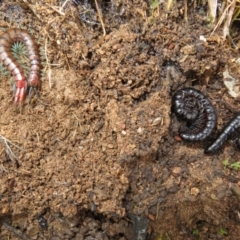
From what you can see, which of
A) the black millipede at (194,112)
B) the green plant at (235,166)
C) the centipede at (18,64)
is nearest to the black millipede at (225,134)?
the black millipede at (194,112)

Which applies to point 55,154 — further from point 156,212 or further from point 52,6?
point 52,6

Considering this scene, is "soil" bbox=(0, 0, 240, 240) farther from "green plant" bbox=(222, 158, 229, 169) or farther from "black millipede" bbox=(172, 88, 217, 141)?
"black millipede" bbox=(172, 88, 217, 141)

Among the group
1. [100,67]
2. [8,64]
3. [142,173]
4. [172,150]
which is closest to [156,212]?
[142,173]

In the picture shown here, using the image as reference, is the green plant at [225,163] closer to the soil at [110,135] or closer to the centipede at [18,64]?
the soil at [110,135]

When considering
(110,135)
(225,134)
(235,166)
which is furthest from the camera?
(225,134)

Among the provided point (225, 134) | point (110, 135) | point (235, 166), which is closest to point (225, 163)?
point (235, 166)

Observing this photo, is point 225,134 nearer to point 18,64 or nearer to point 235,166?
point 235,166

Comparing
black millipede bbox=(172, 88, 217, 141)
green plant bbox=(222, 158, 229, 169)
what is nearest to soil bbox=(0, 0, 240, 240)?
green plant bbox=(222, 158, 229, 169)
